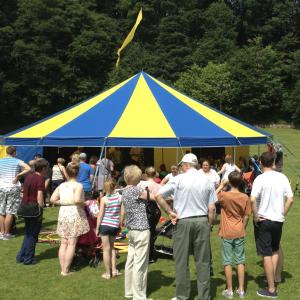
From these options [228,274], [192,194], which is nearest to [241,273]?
[228,274]

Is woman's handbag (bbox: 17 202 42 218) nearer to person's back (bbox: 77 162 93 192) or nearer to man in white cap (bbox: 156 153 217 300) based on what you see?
man in white cap (bbox: 156 153 217 300)

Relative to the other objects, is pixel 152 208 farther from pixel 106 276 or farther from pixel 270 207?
pixel 270 207

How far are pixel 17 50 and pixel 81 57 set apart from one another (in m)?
5.93

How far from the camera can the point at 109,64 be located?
45062 mm

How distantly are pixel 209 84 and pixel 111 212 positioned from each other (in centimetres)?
3741

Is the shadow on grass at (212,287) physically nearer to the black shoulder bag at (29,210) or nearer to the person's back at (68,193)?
the person's back at (68,193)

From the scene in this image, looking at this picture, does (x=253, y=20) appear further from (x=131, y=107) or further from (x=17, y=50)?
(x=131, y=107)

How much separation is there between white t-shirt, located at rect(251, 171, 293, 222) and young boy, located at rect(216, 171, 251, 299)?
0.53 feet

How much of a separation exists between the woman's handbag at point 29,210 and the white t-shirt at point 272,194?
2900mm

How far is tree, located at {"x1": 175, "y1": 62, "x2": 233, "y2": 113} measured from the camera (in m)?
41.2

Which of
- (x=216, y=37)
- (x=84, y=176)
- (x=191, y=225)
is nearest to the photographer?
(x=191, y=225)

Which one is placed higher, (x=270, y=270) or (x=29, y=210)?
(x=29, y=210)

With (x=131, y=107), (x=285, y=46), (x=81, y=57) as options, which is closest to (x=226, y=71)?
(x=285, y=46)

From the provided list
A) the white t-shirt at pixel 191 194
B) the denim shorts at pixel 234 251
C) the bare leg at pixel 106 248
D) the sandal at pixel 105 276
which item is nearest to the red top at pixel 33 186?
the bare leg at pixel 106 248
